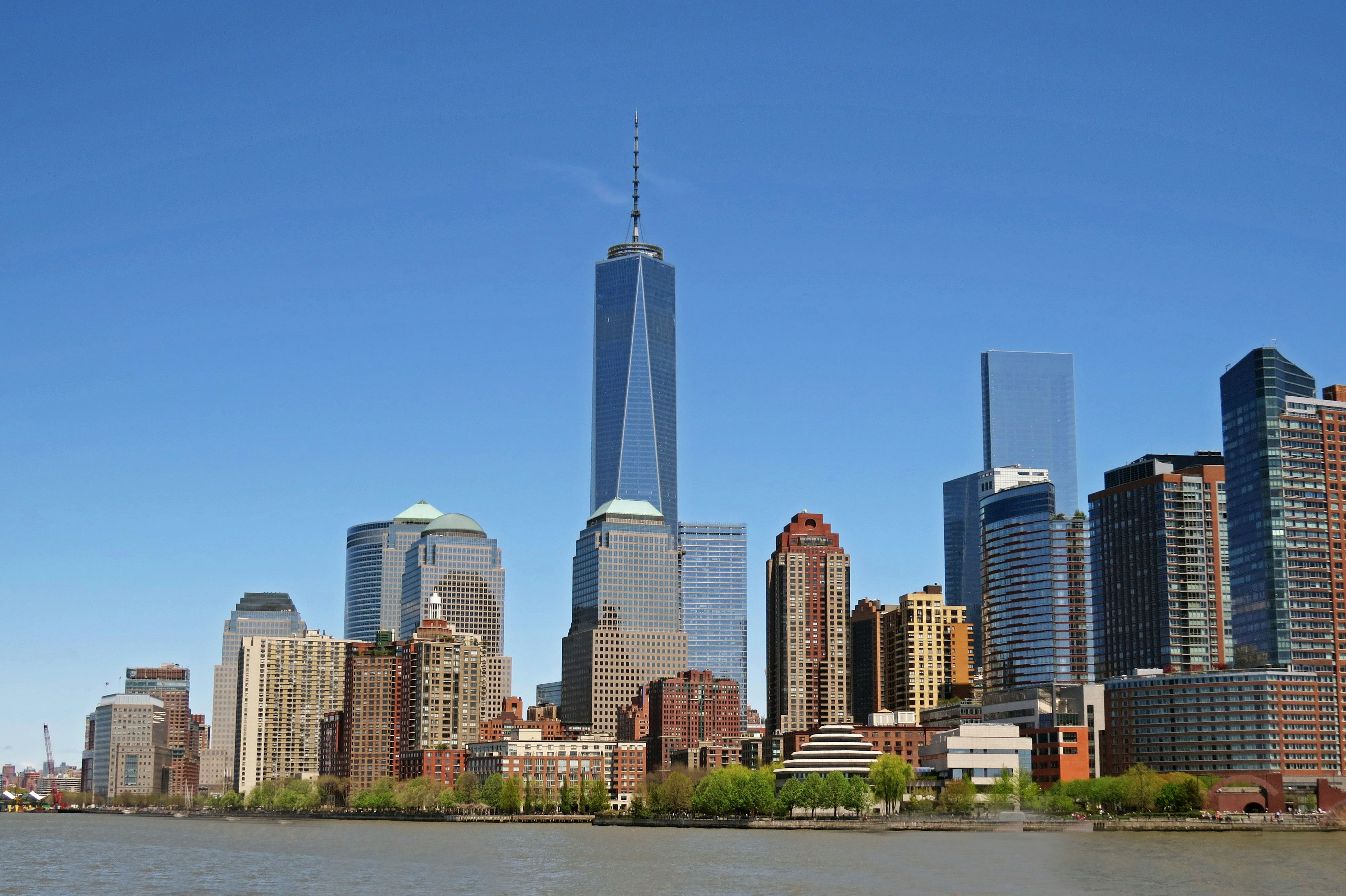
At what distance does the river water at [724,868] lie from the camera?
130500 millimetres

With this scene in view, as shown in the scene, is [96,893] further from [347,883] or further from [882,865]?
[882,865]

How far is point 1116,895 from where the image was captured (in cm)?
12406

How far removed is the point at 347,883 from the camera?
137500mm

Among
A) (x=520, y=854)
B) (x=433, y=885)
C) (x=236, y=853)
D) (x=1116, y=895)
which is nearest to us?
(x=1116, y=895)

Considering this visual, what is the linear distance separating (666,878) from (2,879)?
190 ft

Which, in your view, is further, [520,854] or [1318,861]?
[520,854]

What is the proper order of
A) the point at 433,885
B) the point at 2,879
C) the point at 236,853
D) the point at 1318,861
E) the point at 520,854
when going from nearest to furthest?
the point at 433,885 < the point at 2,879 < the point at 1318,861 < the point at 520,854 < the point at 236,853

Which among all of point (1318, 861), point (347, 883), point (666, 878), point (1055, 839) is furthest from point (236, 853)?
point (1318, 861)

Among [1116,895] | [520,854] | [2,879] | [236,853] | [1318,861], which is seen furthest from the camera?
[236,853]

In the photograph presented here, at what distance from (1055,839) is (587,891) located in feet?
284

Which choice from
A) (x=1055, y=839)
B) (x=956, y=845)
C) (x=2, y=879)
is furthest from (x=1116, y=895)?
(x=2, y=879)

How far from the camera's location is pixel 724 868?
497 ft

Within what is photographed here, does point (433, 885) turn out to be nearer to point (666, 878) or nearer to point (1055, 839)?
point (666, 878)

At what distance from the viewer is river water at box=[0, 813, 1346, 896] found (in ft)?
428
